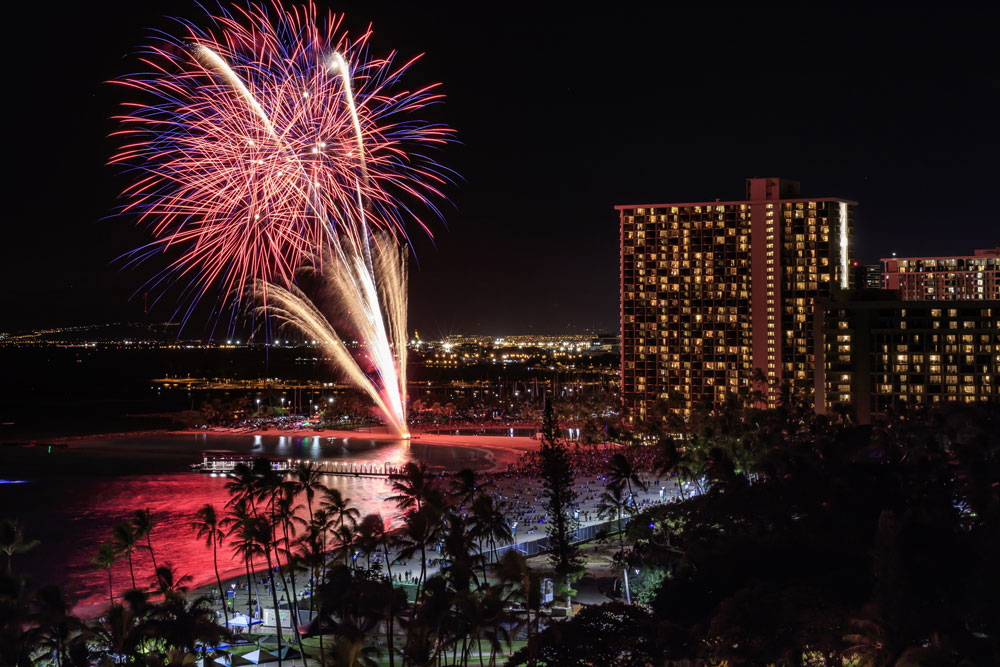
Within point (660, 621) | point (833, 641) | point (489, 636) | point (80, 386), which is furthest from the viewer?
point (80, 386)

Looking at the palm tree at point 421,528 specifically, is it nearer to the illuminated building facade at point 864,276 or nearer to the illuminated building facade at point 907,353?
the illuminated building facade at point 907,353

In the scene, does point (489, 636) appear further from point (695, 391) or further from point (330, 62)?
point (695, 391)

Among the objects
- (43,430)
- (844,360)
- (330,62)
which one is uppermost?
(330,62)

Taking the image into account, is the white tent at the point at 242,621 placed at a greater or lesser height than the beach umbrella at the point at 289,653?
lesser

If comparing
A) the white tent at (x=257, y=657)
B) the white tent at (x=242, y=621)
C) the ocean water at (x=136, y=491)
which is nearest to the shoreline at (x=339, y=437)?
the ocean water at (x=136, y=491)

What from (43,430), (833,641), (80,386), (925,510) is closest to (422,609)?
(833,641)

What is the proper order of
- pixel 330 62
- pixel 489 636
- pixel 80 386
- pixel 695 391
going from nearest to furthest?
pixel 489 636, pixel 330 62, pixel 695 391, pixel 80 386

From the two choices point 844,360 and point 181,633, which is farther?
point 844,360

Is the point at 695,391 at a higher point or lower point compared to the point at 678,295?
lower
